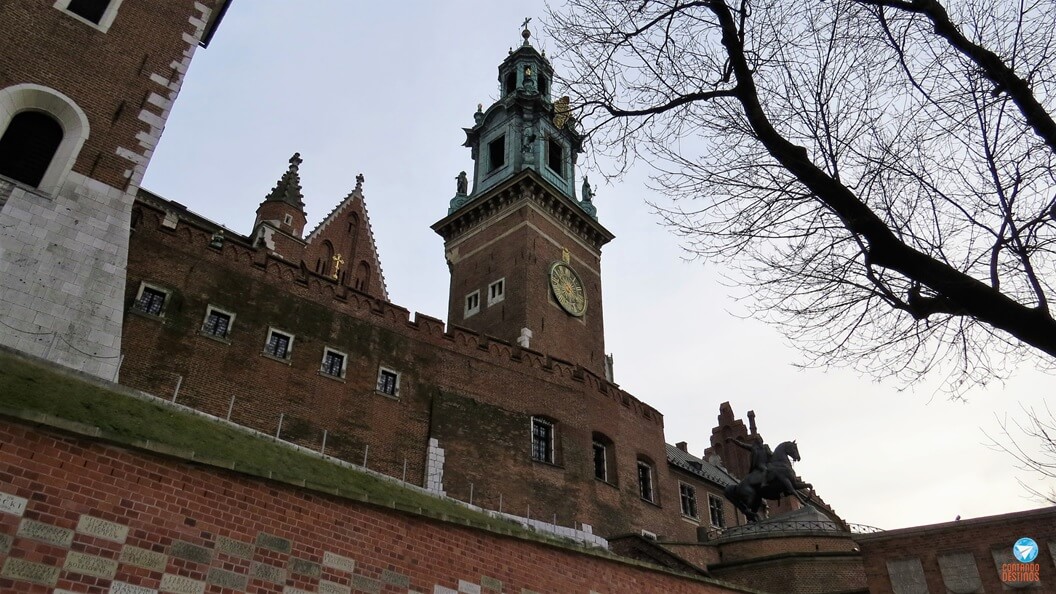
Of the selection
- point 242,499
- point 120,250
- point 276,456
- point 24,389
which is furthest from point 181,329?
point 242,499

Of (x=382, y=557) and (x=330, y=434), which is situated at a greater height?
(x=330, y=434)

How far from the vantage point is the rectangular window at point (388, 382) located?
76.0 ft

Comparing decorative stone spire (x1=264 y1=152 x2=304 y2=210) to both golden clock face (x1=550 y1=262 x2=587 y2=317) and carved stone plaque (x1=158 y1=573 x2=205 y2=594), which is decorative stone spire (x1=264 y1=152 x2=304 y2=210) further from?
carved stone plaque (x1=158 y1=573 x2=205 y2=594)

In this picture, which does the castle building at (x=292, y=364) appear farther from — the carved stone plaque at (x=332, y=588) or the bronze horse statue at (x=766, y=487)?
the bronze horse statue at (x=766, y=487)

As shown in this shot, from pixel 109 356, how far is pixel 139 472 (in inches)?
290

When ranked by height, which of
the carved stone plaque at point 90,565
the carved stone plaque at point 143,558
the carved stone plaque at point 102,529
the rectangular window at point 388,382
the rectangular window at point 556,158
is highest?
the rectangular window at point 556,158

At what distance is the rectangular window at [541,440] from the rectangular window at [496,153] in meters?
19.4

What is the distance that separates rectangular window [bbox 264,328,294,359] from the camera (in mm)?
20984

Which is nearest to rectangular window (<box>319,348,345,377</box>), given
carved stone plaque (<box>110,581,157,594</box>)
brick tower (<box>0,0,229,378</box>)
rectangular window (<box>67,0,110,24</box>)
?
brick tower (<box>0,0,229,378</box>)

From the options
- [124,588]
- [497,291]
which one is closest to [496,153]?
[497,291]

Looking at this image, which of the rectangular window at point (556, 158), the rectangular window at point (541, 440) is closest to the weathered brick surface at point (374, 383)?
the rectangular window at point (541, 440)

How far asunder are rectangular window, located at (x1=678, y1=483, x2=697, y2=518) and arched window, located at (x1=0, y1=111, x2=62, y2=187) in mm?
28699

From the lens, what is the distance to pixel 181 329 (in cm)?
1925

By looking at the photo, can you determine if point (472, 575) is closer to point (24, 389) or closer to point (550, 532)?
point (24, 389)
